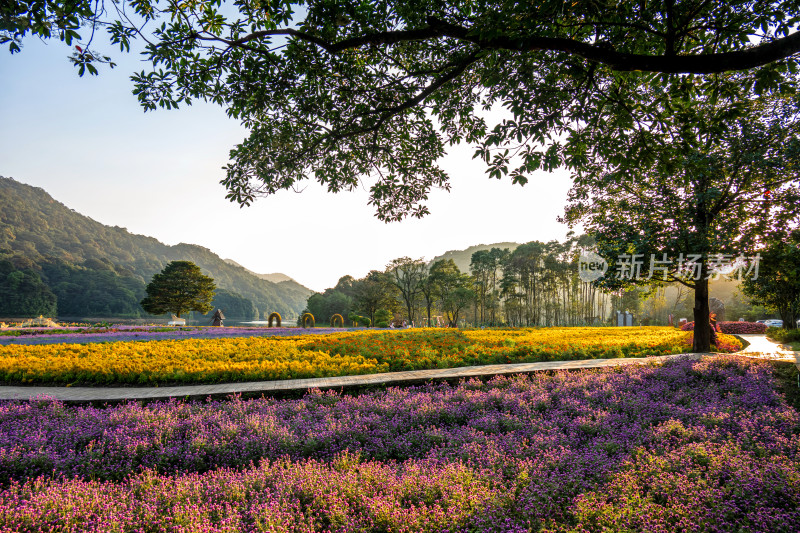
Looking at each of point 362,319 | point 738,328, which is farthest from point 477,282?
point 738,328

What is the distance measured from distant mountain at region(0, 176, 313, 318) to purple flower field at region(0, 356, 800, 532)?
3246 inches

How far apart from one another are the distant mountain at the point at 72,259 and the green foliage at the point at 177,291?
36717mm

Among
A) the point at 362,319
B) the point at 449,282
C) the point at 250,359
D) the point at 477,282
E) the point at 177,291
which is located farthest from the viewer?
the point at 477,282

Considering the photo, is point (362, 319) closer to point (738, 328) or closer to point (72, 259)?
point (738, 328)

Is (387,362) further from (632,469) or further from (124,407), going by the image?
(632,469)

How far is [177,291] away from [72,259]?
10915 cm

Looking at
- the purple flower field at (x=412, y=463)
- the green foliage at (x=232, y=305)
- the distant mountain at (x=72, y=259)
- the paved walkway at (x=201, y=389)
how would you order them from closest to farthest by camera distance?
the purple flower field at (x=412, y=463) < the paved walkway at (x=201, y=389) < the distant mountain at (x=72, y=259) < the green foliage at (x=232, y=305)

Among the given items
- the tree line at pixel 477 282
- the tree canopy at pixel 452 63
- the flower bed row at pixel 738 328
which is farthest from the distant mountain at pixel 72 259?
the flower bed row at pixel 738 328

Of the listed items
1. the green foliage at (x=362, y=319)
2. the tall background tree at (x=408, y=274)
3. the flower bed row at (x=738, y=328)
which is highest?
the tall background tree at (x=408, y=274)

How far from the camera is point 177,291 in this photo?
43781 millimetres

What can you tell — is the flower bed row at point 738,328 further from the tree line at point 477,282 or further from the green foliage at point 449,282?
the green foliage at point 449,282

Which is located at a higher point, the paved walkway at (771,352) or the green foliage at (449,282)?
the green foliage at (449,282)

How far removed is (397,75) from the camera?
650 centimetres

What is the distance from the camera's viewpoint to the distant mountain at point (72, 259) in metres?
75.0
